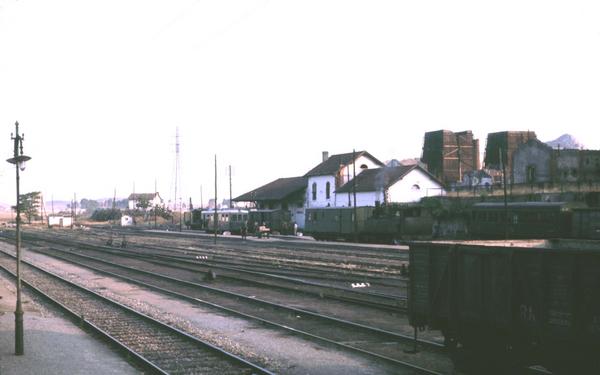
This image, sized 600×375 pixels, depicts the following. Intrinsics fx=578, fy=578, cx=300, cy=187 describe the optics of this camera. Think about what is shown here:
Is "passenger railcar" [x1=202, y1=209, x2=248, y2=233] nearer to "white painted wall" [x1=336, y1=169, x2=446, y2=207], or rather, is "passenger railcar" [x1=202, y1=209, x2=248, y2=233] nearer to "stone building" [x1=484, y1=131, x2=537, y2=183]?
"white painted wall" [x1=336, y1=169, x2=446, y2=207]

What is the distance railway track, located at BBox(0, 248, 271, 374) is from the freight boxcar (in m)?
3.31

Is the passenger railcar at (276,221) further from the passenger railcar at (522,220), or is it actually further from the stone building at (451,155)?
the passenger railcar at (522,220)

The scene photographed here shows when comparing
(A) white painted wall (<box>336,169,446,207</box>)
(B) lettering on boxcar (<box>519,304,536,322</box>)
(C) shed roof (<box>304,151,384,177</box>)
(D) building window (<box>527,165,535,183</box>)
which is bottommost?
(B) lettering on boxcar (<box>519,304,536,322</box>)

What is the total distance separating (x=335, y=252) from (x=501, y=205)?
36.3 ft

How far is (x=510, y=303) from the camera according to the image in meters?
7.78

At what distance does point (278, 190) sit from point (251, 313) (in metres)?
58.6

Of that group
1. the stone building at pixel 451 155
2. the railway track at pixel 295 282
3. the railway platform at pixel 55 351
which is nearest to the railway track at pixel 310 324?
the railway track at pixel 295 282

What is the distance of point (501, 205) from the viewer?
3688 centimetres

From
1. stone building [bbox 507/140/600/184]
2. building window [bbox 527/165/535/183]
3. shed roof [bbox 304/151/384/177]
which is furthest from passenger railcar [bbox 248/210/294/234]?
building window [bbox 527/165/535/183]

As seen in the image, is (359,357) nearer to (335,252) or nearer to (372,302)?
(372,302)

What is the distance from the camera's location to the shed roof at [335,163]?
6800 centimetres

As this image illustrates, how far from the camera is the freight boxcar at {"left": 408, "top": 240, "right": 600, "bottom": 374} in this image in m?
6.91

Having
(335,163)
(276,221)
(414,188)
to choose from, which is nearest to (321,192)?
(335,163)

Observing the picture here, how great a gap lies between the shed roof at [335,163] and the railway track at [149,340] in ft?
160
